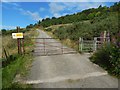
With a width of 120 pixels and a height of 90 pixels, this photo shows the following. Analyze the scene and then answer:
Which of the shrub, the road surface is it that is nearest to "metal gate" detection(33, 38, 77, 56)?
the road surface

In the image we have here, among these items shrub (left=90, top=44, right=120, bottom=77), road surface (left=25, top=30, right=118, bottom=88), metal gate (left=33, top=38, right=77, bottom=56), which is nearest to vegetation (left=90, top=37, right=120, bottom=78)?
shrub (left=90, top=44, right=120, bottom=77)

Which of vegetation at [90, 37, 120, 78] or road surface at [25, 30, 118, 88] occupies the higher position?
vegetation at [90, 37, 120, 78]

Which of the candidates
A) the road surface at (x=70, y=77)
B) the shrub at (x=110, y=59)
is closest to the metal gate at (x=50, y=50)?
the road surface at (x=70, y=77)

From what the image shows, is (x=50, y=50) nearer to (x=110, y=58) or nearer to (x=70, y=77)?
(x=110, y=58)

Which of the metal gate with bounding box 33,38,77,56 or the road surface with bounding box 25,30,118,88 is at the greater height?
the metal gate with bounding box 33,38,77,56

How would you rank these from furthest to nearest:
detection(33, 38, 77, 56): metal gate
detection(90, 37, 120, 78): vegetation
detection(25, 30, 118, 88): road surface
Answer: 1. detection(33, 38, 77, 56): metal gate
2. detection(90, 37, 120, 78): vegetation
3. detection(25, 30, 118, 88): road surface

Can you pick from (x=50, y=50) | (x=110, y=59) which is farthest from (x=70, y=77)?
(x=50, y=50)

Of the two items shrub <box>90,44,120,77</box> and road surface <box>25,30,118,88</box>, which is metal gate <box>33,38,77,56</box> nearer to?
road surface <box>25,30,118,88</box>

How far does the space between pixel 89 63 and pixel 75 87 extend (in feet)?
15.3

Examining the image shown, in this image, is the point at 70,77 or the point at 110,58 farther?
the point at 110,58

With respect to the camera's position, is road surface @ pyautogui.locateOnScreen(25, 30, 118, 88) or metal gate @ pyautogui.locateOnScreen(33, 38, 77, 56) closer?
road surface @ pyautogui.locateOnScreen(25, 30, 118, 88)

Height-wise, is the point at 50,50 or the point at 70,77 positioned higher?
the point at 50,50

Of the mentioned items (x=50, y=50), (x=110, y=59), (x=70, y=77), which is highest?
(x=50, y=50)

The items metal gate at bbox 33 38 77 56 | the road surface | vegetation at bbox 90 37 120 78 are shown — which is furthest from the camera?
metal gate at bbox 33 38 77 56
